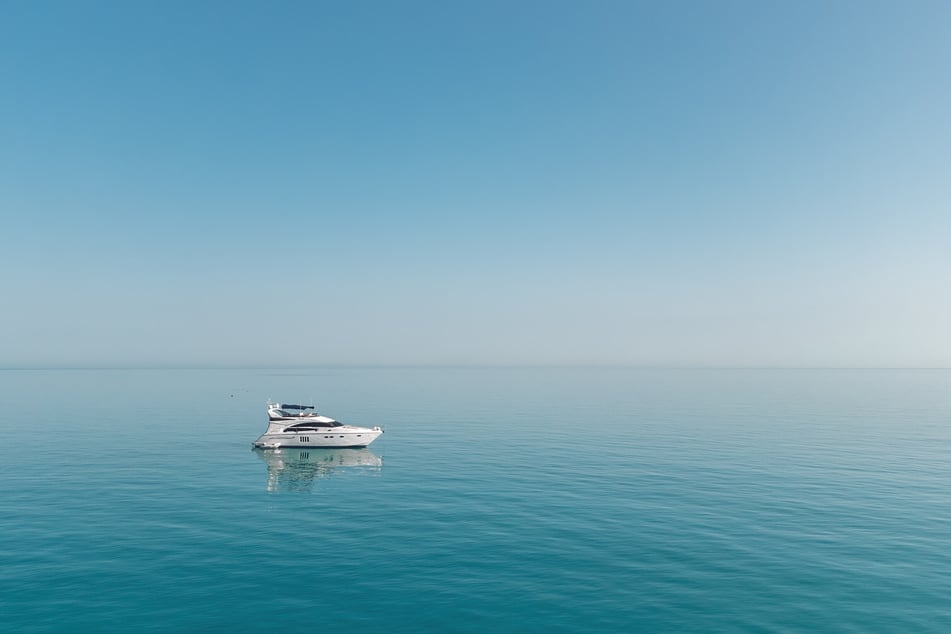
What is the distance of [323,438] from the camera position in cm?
9888

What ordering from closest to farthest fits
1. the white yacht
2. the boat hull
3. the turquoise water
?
the turquoise water
the boat hull
the white yacht

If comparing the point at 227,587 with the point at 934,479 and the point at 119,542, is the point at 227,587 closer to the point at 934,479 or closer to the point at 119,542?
the point at 119,542

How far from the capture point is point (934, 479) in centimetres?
7081

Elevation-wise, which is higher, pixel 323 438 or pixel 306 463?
pixel 323 438

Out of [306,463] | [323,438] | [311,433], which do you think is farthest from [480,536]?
[311,433]

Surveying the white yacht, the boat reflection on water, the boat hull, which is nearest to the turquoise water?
the boat reflection on water

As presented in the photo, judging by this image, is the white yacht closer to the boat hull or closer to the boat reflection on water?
the boat hull

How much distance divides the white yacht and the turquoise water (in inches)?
136

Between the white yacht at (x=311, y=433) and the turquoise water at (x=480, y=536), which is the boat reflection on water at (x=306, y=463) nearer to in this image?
the turquoise water at (x=480, y=536)

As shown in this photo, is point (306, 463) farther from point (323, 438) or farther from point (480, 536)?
point (480, 536)

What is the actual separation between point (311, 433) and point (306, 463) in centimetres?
1169

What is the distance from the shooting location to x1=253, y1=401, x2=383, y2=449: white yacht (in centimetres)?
9712

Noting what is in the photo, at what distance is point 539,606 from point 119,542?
3432cm

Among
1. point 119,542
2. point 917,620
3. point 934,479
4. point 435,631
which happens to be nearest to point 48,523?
point 119,542
